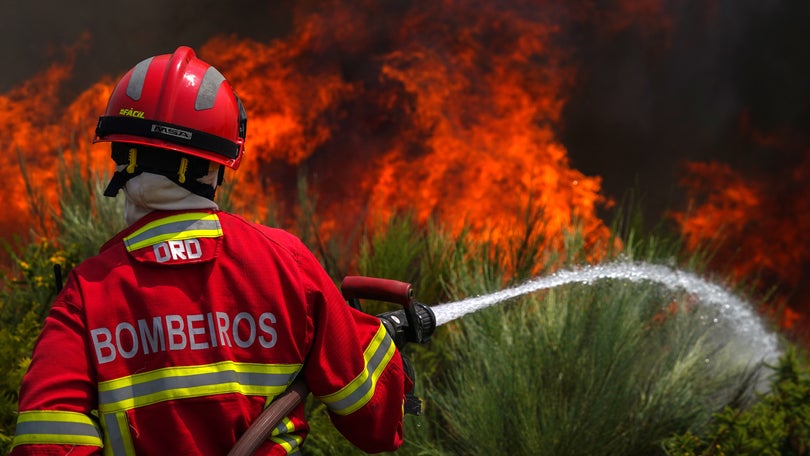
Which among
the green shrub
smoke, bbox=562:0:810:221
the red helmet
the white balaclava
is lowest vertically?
the green shrub

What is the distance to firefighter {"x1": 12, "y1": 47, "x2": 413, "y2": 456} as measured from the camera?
169 cm

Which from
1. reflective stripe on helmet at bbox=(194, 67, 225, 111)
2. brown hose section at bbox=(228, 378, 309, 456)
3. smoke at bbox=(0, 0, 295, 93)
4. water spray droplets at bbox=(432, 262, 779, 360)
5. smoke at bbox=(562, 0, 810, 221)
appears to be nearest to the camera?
brown hose section at bbox=(228, 378, 309, 456)

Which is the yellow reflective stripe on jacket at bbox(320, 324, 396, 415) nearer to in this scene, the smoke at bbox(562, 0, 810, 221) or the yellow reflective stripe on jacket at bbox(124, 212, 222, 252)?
the yellow reflective stripe on jacket at bbox(124, 212, 222, 252)

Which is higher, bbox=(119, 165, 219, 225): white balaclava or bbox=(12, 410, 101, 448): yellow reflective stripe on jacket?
bbox=(119, 165, 219, 225): white balaclava

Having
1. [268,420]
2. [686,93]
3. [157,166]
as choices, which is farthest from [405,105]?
[268,420]

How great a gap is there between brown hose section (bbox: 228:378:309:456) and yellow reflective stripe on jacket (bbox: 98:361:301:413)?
0.05 meters

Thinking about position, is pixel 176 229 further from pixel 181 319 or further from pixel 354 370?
pixel 354 370

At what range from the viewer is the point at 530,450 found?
3428 mm

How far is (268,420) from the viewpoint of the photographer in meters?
1.80

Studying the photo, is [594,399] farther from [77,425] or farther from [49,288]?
[49,288]

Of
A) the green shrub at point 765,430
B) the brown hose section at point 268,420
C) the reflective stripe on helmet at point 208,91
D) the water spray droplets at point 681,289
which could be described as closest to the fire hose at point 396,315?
the brown hose section at point 268,420

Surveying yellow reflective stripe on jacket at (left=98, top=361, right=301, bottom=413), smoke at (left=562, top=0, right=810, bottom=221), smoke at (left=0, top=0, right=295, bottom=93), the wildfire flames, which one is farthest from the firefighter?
smoke at (left=562, top=0, right=810, bottom=221)

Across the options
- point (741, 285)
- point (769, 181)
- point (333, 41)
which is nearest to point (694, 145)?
point (769, 181)

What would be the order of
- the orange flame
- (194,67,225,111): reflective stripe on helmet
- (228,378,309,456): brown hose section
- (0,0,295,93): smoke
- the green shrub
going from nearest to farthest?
(228,378,309,456): brown hose section → (194,67,225,111): reflective stripe on helmet → the green shrub → (0,0,295,93): smoke → the orange flame
